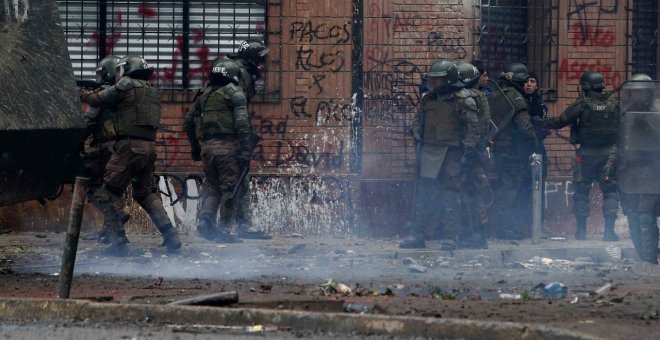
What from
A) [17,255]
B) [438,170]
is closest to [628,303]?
[438,170]

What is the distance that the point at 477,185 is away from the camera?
12883 millimetres

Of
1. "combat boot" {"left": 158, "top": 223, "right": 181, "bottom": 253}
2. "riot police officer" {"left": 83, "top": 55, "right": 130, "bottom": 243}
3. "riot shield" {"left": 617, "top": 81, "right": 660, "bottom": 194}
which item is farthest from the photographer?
"riot police officer" {"left": 83, "top": 55, "right": 130, "bottom": 243}

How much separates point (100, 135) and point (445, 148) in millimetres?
3332

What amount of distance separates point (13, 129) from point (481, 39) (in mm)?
6705

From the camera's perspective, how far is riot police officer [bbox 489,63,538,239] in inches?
539

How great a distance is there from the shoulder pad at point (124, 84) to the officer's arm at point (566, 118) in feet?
15.0

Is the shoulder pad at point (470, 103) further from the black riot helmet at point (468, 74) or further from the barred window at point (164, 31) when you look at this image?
the barred window at point (164, 31)

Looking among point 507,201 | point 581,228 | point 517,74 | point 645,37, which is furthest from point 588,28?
point 581,228

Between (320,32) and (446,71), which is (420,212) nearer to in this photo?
(446,71)

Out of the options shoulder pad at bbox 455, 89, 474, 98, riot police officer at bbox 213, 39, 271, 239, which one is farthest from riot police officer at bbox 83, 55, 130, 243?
shoulder pad at bbox 455, 89, 474, 98

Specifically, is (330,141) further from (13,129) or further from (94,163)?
(13,129)

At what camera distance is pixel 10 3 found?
9133 millimetres

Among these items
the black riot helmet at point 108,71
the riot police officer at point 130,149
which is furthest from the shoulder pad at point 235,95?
the black riot helmet at point 108,71

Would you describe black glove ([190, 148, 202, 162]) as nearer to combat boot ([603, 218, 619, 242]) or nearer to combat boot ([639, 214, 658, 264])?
combat boot ([603, 218, 619, 242])
